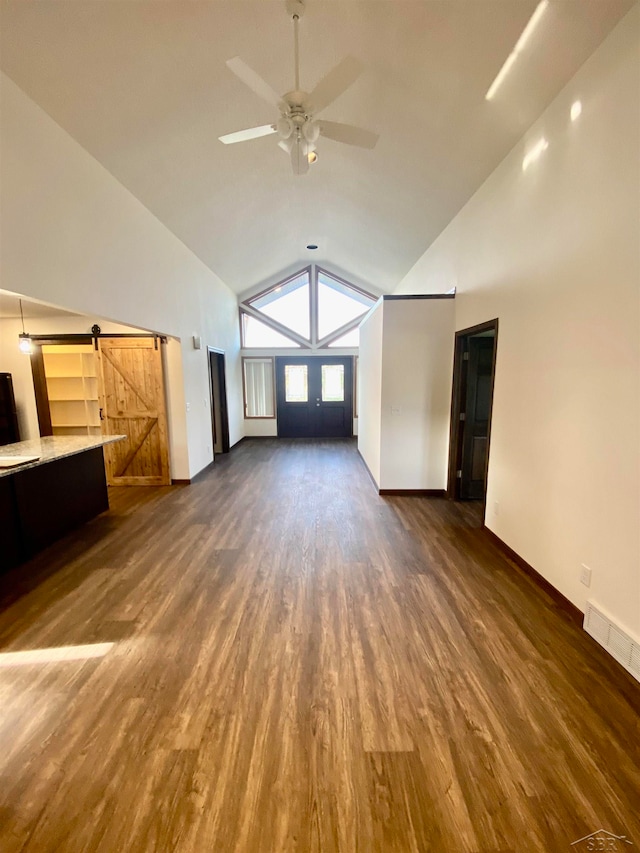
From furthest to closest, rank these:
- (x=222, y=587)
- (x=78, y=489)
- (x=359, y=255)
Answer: (x=359, y=255) → (x=78, y=489) → (x=222, y=587)

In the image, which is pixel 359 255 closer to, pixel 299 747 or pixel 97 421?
pixel 97 421

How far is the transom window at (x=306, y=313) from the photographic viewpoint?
8.32 meters

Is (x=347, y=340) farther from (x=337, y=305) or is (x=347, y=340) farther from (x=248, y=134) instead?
(x=248, y=134)

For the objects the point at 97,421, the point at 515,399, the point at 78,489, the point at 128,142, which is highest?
the point at 128,142

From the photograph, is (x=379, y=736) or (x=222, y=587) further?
(x=222, y=587)

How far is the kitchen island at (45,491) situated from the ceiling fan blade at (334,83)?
3.32 meters

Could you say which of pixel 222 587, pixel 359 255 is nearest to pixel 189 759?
pixel 222 587

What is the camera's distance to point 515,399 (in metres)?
2.97

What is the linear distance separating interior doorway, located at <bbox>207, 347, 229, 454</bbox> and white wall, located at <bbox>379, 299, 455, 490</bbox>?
3.92 metres

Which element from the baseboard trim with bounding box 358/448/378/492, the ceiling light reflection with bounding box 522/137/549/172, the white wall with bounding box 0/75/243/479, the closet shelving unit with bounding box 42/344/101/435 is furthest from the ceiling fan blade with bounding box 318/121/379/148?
the closet shelving unit with bounding box 42/344/101/435

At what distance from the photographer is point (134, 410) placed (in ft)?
17.0

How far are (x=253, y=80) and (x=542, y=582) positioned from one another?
151 inches

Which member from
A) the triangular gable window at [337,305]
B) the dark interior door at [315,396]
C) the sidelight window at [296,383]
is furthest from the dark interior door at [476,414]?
the sidelight window at [296,383]

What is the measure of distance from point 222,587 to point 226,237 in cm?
496
